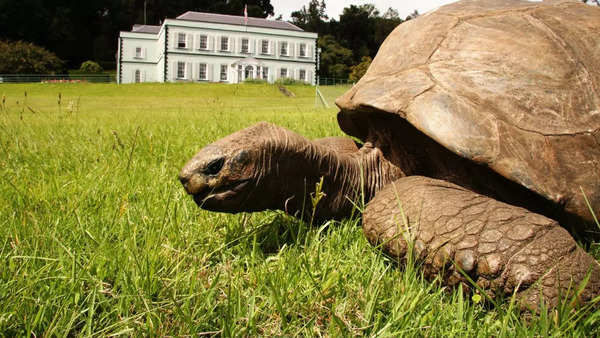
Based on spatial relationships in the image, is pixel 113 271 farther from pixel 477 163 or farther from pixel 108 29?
pixel 108 29

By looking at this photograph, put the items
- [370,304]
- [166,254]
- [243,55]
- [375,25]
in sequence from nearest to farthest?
[370,304], [166,254], [243,55], [375,25]

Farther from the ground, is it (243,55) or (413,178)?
(243,55)

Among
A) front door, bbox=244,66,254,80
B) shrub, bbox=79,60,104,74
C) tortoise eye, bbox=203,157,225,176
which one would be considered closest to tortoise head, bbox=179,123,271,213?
tortoise eye, bbox=203,157,225,176

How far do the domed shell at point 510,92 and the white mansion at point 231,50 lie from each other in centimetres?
4343

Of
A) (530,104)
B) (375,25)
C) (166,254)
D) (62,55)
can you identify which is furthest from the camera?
(375,25)

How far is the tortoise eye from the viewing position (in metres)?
1.56

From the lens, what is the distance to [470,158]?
5.45 ft

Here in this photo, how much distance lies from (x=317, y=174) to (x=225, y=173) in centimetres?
46

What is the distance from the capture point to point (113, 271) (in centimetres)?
132

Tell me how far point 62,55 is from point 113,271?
64925 mm

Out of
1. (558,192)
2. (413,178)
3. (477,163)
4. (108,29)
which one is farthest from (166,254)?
(108,29)

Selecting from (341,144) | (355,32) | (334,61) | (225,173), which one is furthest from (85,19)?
(225,173)

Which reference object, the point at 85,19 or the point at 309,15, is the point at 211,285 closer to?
the point at 85,19

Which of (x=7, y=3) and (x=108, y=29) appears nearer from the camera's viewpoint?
(x=7, y=3)
